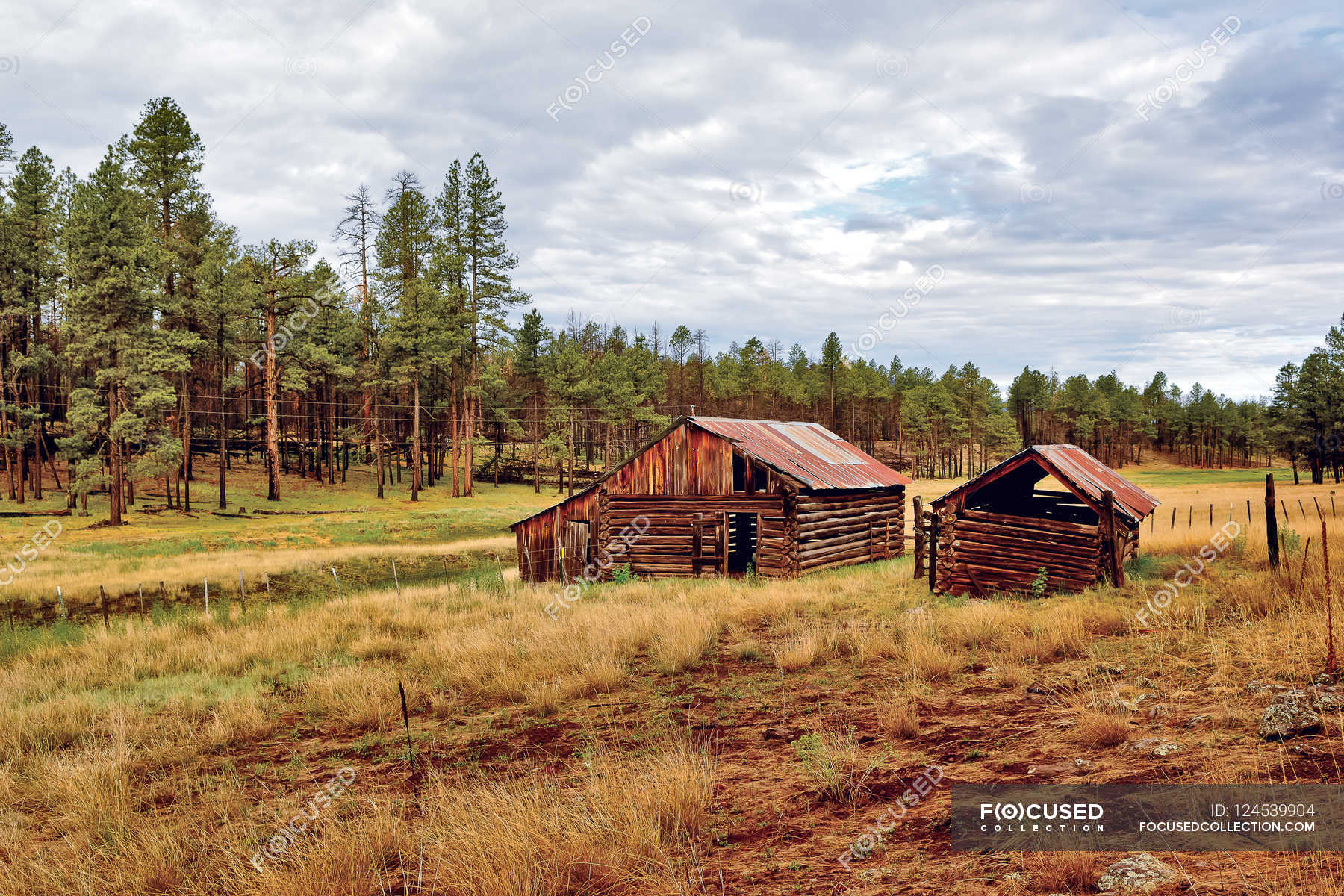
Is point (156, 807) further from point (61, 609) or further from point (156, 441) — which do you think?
point (156, 441)

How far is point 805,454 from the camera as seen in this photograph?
81.9 ft

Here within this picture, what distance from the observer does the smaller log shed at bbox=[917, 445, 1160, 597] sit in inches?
558

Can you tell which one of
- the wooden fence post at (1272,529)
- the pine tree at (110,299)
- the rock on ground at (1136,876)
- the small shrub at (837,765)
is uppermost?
the pine tree at (110,299)

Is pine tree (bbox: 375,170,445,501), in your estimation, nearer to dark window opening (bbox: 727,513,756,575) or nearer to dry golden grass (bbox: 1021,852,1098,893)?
dark window opening (bbox: 727,513,756,575)

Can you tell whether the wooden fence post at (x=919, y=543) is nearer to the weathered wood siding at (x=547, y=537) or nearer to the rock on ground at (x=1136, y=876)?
the weathered wood siding at (x=547, y=537)

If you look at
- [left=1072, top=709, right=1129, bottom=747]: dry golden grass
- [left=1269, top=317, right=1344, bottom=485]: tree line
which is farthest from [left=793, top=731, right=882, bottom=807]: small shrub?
[left=1269, top=317, right=1344, bottom=485]: tree line

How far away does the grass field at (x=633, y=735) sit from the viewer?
181 inches

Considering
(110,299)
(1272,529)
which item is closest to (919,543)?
(1272,529)

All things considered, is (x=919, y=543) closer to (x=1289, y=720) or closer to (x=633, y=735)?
(x=633, y=735)

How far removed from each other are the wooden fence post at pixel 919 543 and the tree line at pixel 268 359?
3606cm

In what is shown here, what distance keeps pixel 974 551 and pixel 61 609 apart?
81.3 feet

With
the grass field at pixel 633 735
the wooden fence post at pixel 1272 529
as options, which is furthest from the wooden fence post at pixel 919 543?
the wooden fence post at pixel 1272 529

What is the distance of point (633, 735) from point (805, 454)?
60.7 ft

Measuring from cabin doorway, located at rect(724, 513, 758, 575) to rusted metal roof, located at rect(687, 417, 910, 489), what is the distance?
254cm
